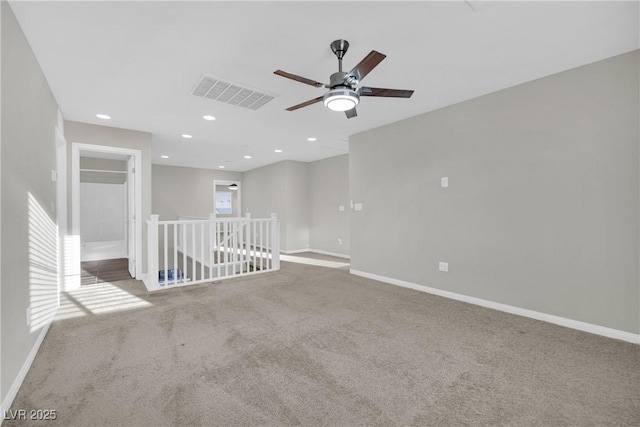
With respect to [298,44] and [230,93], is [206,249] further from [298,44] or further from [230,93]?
[298,44]

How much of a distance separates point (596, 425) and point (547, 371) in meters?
0.51

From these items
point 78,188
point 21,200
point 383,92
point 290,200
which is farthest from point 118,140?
point 383,92

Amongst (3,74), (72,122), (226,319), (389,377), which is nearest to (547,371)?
(389,377)

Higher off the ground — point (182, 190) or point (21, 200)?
point (182, 190)

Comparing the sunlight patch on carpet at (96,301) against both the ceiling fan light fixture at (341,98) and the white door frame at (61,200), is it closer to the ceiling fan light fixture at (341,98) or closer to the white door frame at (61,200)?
the white door frame at (61,200)

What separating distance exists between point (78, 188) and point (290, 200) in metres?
4.31

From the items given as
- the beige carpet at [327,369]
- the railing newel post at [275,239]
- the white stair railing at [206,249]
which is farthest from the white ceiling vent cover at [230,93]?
the beige carpet at [327,369]

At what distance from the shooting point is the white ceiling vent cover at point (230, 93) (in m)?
2.94

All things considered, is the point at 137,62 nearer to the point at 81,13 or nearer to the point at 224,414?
the point at 81,13

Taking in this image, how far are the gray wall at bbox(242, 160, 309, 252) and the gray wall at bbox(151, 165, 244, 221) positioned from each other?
2034mm

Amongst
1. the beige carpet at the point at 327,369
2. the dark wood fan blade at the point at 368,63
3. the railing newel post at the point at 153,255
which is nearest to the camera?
the beige carpet at the point at 327,369

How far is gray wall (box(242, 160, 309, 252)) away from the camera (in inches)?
293

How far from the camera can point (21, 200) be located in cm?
200

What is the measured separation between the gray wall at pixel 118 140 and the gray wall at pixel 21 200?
1.59 m
